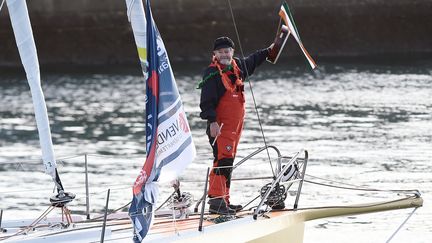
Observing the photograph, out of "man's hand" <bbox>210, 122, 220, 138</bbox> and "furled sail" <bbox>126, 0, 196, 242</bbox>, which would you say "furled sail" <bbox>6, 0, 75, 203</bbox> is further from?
"man's hand" <bbox>210, 122, 220, 138</bbox>

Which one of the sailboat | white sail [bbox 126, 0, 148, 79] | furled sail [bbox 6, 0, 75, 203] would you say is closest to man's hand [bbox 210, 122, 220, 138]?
the sailboat

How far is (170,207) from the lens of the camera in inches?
392

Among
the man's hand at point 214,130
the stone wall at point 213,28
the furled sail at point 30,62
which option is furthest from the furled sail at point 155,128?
the stone wall at point 213,28

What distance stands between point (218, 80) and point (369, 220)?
4380 mm

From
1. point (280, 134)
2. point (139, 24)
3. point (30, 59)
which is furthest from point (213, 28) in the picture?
point (139, 24)

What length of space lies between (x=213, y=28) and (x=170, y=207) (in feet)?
69.3

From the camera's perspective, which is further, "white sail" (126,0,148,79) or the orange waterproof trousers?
the orange waterproof trousers

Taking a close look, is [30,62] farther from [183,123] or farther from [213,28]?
[213,28]

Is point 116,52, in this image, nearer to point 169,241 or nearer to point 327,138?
point 327,138

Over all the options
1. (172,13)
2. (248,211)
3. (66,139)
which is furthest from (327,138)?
(172,13)

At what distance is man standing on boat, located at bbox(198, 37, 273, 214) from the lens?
981 centimetres

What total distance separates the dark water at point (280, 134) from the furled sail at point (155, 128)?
0.91m

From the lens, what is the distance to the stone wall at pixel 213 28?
30797mm

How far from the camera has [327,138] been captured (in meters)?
19.3
